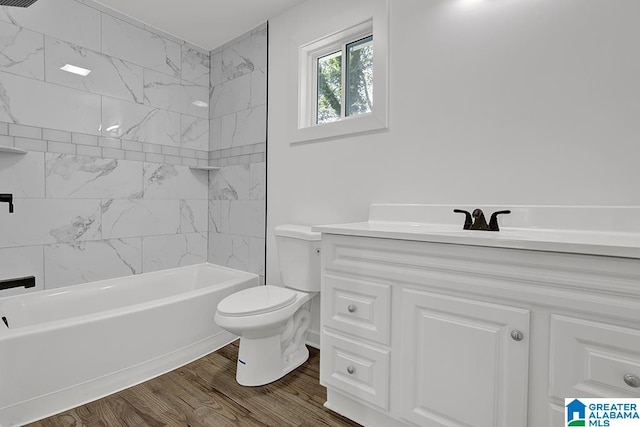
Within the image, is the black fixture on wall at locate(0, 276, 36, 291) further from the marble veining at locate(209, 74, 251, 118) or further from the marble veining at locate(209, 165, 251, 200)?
Answer: the marble veining at locate(209, 74, 251, 118)

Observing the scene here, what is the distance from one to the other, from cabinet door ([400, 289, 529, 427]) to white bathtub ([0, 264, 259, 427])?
1.43 metres

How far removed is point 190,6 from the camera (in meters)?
2.34

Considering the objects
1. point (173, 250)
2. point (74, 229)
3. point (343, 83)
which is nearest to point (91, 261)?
point (74, 229)

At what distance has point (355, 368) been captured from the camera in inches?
56.0

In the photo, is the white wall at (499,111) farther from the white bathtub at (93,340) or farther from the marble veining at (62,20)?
the marble veining at (62,20)

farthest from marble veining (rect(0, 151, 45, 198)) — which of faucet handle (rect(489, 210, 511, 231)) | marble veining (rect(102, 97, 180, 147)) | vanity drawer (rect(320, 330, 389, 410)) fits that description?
faucet handle (rect(489, 210, 511, 231))

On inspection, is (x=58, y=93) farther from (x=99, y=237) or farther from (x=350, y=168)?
(x=350, y=168)

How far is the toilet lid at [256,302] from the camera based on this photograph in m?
1.69

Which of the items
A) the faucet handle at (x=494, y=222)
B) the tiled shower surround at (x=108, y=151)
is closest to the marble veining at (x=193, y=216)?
the tiled shower surround at (x=108, y=151)

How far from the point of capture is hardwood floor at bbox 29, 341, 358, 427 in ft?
4.85

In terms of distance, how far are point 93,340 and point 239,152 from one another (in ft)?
5.57

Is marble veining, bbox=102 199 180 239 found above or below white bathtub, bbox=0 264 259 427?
above
